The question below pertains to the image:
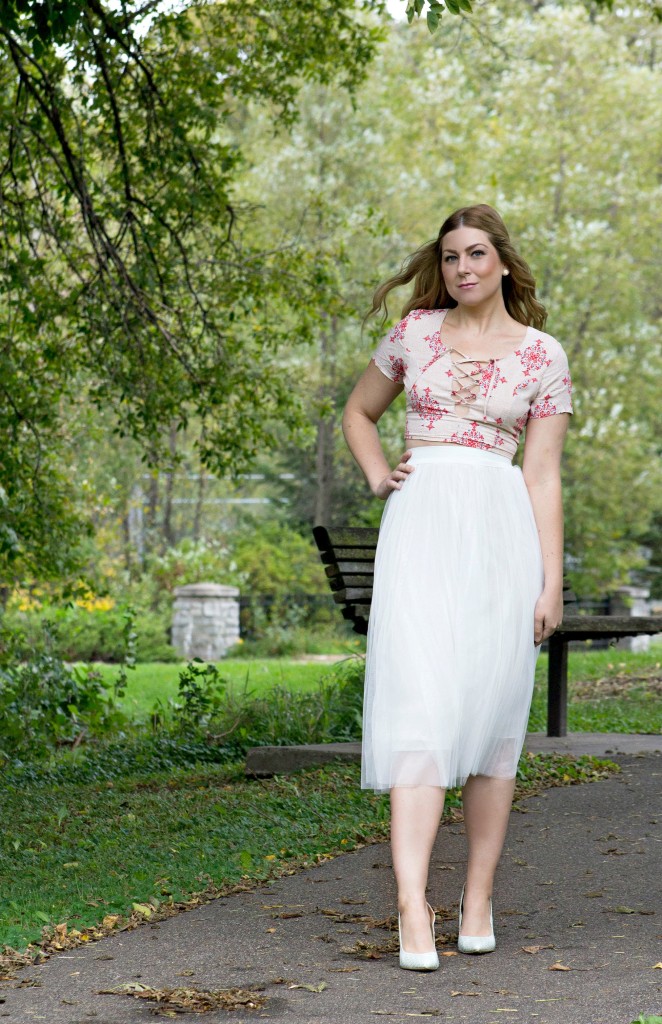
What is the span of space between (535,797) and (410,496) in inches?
94.7

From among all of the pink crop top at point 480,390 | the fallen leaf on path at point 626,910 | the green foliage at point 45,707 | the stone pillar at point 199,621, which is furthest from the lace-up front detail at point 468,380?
the stone pillar at point 199,621

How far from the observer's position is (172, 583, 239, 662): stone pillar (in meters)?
18.2

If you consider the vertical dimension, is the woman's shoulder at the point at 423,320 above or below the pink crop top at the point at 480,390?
above

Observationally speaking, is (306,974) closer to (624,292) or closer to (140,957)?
(140,957)

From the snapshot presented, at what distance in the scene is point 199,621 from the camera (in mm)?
18297

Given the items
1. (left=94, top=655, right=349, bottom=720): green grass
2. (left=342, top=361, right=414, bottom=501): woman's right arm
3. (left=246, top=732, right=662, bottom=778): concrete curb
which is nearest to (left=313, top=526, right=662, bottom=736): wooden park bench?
(left=246, top=732, right=662, bottom=778): concrete curb

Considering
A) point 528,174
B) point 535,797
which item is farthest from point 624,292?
point 535,797

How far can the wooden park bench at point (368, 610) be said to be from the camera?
6.50 metres

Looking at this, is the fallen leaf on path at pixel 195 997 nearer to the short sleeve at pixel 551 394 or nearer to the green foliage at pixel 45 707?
the short sleeve at pixel 551 394

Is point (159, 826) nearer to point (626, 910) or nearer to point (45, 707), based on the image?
point (626, 910)

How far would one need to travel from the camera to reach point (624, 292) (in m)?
20.8

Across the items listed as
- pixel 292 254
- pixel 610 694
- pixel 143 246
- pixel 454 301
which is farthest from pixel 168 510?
pixel 454 301

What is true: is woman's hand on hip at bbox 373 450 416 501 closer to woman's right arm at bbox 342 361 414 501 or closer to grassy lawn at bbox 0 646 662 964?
woman's right arm at bbox 342 361 414 501

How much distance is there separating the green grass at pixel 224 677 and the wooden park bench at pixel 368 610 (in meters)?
3.52
